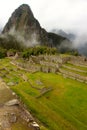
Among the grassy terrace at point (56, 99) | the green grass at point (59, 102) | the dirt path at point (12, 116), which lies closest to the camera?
the dirt path at point (12, 116)

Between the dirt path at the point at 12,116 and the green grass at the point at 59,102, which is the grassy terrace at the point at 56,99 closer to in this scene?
the green grass at the point at 59,102

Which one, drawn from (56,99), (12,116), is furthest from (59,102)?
(12,116)

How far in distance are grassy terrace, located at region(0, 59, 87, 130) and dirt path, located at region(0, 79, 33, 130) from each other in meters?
3.10

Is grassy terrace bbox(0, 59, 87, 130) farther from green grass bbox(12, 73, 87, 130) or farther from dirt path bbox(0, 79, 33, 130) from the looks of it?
dirt path bbox(0, 79, 33, 130)

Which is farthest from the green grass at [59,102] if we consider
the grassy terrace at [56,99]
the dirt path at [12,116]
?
the dirt path at [12,116]

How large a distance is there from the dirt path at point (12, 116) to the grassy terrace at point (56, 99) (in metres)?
3.10

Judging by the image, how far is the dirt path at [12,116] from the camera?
1866 centimetres

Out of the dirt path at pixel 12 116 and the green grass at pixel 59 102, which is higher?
the dirt path at pixel 12 116

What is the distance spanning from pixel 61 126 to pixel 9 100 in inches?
202

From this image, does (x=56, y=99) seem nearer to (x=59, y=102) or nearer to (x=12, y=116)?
(x=59, y=102)

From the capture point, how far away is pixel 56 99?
1791 inches

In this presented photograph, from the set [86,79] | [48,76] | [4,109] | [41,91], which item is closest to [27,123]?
[4,109]

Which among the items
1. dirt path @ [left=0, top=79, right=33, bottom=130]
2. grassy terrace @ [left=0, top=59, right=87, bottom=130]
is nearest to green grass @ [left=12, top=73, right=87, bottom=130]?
grassy terrace @ [left=0, top=59, right=87, bottom=130]

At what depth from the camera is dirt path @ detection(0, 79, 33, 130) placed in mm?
18656
